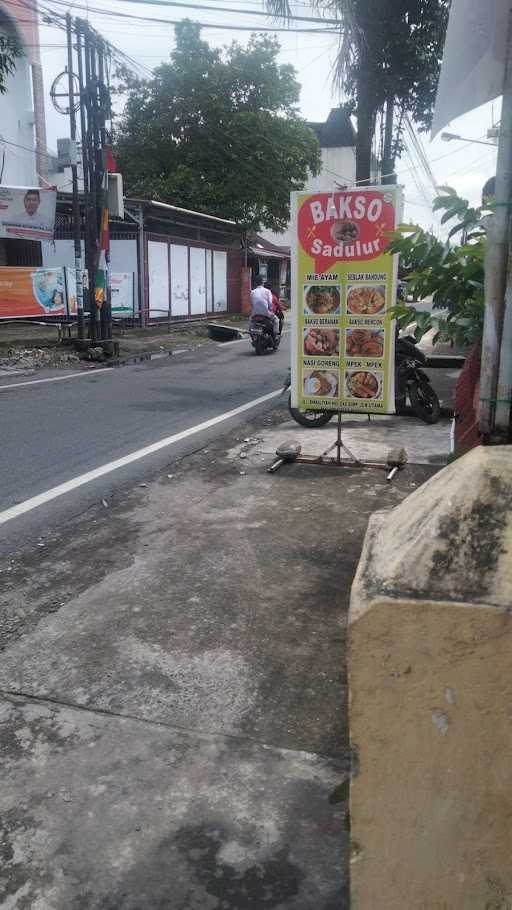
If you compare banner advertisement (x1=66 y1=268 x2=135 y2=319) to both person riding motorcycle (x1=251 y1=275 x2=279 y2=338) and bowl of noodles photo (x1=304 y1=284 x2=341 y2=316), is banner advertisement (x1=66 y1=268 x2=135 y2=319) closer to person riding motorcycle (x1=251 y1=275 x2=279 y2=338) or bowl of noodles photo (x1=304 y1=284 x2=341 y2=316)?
person riding motorcycle (x1=251 y1=275 x2=279 y2=338)

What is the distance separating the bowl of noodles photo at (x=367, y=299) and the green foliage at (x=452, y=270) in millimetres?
3556

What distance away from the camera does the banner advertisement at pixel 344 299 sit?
6.02 metres

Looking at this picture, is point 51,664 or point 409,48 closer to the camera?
point 51,664

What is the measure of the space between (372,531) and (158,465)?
5.35 metres

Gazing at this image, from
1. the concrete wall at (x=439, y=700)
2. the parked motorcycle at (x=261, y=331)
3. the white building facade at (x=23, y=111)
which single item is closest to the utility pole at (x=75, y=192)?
the parked motorcycle at (x=261, y=331)

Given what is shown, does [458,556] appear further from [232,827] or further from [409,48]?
[409,48]

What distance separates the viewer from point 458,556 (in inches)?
53.4

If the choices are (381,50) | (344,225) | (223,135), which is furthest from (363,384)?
(223,135)

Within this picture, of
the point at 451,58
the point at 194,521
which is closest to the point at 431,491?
the point at 451,58

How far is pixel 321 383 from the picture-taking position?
6652mm

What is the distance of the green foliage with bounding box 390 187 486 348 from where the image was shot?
7.89 feet

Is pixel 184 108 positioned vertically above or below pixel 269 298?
above

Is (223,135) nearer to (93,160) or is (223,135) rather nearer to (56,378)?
(93,160)

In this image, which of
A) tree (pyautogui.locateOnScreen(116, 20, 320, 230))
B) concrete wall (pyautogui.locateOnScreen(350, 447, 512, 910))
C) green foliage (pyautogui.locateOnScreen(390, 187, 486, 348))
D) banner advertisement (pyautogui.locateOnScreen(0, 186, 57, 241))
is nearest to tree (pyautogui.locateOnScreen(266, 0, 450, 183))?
banner advertisement (pyautogui.locateOnScreen(0, 186, 57, 241))
